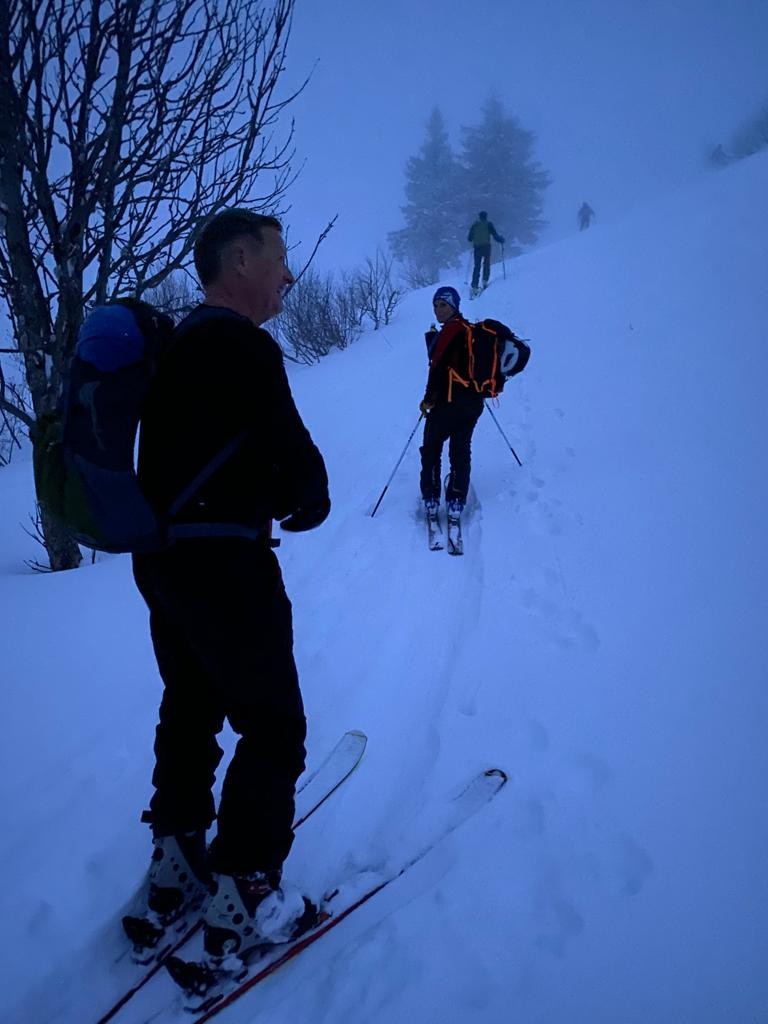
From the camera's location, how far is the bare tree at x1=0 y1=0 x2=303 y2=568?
3.07 metres

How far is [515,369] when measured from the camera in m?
4.37

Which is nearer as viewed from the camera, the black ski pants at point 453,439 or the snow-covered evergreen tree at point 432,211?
the black ski pants at point 453,439

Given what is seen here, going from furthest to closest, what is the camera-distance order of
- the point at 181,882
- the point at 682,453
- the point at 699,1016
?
the point at 682,453 < the point at 181,882 < the point at 699,1016

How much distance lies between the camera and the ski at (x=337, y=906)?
1514mm

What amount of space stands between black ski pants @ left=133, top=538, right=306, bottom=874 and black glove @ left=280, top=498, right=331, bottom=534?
0.11 metres

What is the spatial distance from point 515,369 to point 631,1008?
3989 mm

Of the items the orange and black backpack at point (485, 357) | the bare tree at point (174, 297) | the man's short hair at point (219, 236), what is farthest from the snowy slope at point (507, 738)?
the bare tree at point (174, 297)

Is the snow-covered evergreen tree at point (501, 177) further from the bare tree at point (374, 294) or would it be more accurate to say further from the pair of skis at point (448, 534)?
the pair of skis at point (448, 534)

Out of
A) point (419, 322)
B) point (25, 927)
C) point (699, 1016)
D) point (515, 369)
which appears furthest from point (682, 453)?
point (419, 322)

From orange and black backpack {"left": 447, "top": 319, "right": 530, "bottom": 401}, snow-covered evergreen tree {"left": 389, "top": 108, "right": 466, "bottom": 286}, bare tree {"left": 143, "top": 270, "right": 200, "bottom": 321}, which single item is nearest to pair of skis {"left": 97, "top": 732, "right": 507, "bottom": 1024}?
bare tree {"left": 143, "top": 270, "right": 200, "bottom": 321}

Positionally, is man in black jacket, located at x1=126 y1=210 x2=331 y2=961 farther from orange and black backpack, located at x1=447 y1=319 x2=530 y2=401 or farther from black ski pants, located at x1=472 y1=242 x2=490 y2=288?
black ski pants, located at x1=472 y1=242 x2=490 y2=288

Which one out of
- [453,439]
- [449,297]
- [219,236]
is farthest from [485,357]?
[219,236]

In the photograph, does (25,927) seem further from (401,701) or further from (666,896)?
(666,896)

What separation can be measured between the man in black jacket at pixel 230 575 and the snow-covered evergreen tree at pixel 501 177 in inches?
1219
